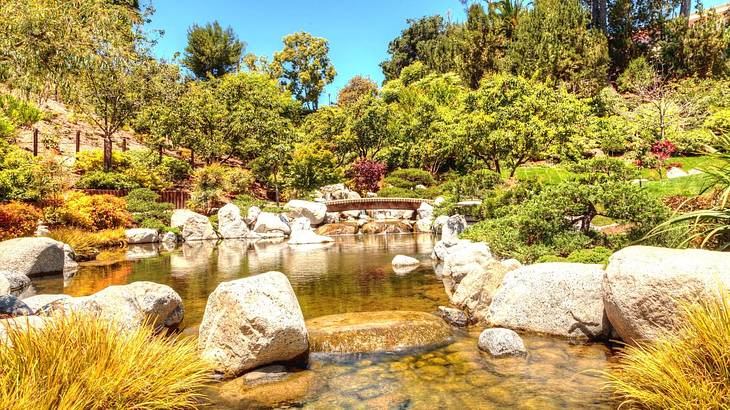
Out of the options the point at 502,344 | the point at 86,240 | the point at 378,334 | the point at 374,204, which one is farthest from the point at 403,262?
the point at 374,204

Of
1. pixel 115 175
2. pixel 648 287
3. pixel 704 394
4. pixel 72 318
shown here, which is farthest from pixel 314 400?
pixel 115 175

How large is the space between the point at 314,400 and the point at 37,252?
43.0 feet

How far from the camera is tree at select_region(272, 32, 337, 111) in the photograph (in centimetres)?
5927

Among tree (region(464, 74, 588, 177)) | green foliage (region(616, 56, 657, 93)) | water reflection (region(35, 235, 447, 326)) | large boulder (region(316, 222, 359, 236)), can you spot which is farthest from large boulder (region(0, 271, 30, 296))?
green foliage (region(616, 56, 657, 93))

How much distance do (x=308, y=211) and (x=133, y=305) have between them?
23.1 m

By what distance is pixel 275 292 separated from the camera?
642 cm

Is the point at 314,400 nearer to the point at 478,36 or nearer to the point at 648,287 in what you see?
the point at 648,287

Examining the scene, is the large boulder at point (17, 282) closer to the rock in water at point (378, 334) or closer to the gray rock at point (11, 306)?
the gray rock at point (11, 306)

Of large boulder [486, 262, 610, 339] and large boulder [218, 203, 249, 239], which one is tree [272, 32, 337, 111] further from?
large boulder [486, 262, 610, 339]

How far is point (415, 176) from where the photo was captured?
3781 centimetres

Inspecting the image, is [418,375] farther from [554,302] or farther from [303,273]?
[303,273]

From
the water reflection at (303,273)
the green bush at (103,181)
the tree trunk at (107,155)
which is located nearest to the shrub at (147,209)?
the green bush at (103,181)

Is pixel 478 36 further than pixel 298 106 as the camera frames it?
No

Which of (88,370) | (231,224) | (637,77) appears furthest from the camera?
(637,77)
